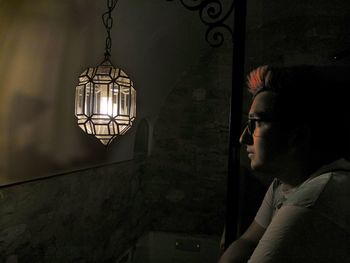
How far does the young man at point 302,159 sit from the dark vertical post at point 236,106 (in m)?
0.60

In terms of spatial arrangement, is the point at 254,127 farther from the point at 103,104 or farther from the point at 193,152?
the point at 193,152

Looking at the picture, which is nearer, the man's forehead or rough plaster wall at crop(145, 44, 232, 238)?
the man's forehead

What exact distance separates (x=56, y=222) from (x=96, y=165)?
0.90m

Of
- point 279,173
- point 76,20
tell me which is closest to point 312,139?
point 279,173

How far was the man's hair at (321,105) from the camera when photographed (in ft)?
3.61

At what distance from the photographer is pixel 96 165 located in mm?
3953

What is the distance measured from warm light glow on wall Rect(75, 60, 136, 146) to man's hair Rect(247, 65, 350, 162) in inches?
53.8

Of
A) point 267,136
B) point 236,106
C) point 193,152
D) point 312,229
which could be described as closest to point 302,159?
point 267,136

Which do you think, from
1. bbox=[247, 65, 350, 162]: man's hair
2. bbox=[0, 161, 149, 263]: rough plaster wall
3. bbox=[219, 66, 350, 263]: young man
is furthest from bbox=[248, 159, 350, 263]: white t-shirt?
bbox=[0, 161, 149, 263]: rough plaster wall

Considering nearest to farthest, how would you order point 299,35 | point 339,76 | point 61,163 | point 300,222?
point 300,222, point 339,76, point 61,163, point 299,35

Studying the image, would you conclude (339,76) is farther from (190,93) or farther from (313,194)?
(190,93)

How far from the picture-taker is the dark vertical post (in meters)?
2.05

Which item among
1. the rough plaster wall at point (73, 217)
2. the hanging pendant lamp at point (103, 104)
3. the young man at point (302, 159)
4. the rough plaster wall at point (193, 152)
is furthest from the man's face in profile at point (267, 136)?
the rough plaster wall at point (193, 152)

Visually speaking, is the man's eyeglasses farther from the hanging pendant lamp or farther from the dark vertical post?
the hanging pendant lamp
